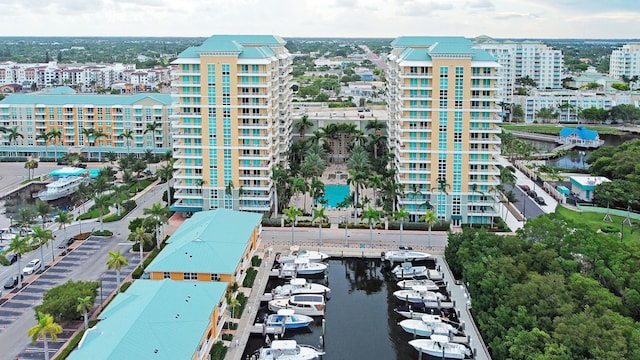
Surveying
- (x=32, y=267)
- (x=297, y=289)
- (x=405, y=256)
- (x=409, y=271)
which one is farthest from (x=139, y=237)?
(x=405, y=256)

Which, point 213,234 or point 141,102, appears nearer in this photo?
point 213,234

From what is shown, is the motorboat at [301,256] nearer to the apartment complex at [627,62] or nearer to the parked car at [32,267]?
the parked car at [32,267]


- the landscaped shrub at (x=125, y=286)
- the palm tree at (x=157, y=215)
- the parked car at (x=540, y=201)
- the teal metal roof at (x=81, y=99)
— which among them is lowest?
the landscaped shrub at (x=125, y=286)

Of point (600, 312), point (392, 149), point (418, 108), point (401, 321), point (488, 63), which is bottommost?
point (401, 321)

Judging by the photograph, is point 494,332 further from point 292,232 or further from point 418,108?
point 418,108

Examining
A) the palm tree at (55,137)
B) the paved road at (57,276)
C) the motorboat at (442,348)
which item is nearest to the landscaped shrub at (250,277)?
the paved road at (57,276)

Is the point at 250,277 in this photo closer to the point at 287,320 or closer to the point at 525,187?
the point at 287,320

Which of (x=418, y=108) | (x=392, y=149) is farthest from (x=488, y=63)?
(x=392, y=149)
